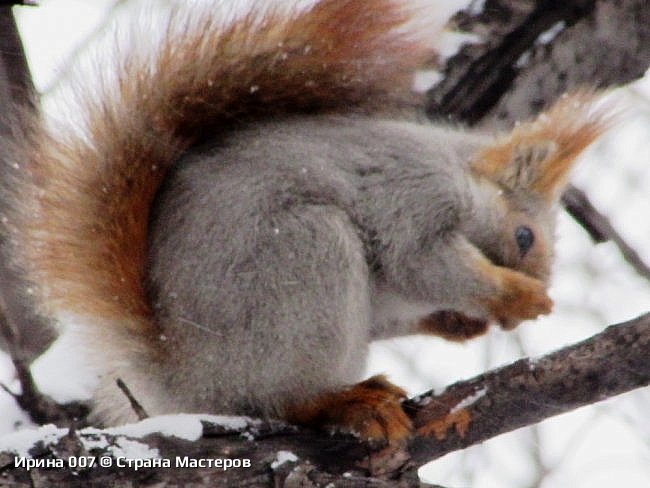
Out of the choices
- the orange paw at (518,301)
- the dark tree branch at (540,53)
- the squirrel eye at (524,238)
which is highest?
the dark tree branch at (540,53)

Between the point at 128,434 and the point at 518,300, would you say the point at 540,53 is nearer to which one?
the point at 518,300

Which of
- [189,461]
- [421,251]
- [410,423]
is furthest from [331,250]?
[189,461]

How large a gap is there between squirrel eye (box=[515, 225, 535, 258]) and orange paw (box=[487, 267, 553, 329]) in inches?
7.0

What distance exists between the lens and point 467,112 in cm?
271

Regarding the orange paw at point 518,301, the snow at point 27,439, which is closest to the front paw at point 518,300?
the orange paw at point 518,301

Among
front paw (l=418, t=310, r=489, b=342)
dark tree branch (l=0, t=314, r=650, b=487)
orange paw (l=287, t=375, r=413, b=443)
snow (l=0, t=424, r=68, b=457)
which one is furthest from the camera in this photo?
front paw (l=418, t=310, r=489, b=342)

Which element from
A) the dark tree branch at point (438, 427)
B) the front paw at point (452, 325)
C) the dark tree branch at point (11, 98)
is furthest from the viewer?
the front paw at point (452, 325)

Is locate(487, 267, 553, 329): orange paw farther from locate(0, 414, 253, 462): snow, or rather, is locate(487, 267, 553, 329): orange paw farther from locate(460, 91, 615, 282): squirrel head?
locate(0, 414, 253, 462): snow

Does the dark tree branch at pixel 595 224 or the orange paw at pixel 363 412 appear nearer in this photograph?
the orange paw at pixel 363 412

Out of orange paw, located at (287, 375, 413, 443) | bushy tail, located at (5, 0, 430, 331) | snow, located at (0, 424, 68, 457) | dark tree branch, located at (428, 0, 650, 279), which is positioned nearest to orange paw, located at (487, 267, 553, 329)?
orange paw, located at (287, 375, 413, 443)

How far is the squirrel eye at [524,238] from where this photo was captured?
2.27 metres

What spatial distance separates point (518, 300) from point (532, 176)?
1.30ft

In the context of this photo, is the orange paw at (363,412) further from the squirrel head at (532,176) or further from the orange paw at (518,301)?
the squirrel head at (532,176)

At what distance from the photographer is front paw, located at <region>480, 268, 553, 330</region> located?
2080mm
